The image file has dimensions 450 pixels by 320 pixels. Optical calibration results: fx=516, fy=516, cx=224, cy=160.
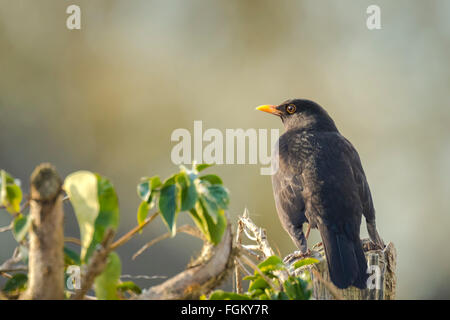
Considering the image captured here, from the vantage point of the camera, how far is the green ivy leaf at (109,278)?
1.47 m

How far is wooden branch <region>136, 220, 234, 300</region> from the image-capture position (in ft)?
4.79

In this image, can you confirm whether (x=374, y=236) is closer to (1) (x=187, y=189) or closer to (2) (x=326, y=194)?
(2) (x=326, y=194)

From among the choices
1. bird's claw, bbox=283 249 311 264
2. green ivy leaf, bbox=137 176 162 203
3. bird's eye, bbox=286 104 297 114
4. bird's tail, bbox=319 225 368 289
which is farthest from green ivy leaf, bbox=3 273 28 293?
bird's eye, bbox=286 104 297 114

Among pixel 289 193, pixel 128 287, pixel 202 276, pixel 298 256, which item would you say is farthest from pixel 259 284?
pixel 289 193

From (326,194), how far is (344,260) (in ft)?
2.21

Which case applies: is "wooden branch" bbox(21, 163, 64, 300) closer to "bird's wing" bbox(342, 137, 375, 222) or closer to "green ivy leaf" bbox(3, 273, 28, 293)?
"green ivy leaf" bbox(3, 273, 28, 293)

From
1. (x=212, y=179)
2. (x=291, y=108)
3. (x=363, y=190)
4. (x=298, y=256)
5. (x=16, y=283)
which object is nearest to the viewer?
(x=212, y=179)

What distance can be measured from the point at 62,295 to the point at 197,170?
1.68 feet

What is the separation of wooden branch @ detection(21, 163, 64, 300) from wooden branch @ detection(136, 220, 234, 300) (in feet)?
0.84

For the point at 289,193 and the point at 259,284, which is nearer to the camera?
the point at 259,284

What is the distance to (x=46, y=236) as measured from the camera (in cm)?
130

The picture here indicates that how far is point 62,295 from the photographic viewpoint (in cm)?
136
